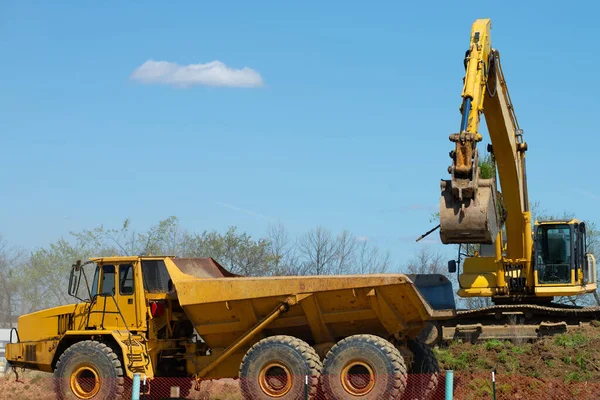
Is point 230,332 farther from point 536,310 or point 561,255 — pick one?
point 561,255

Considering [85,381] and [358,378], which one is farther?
[85,381]

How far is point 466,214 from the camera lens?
15.4 m

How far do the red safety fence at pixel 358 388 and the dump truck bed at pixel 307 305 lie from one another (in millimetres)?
1015

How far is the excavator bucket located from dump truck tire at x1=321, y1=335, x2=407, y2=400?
7.50 ft

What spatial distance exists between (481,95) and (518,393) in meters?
5.58

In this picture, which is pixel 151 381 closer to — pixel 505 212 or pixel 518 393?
pixel 518 393

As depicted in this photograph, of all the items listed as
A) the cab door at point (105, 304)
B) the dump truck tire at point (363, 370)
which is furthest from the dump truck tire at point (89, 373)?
the dump truck tire at point (363, 370)

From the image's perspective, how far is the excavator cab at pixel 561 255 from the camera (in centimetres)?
2242

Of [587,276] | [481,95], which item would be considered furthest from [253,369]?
[587,276]

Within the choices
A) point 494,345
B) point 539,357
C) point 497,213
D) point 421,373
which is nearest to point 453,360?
point 494,345

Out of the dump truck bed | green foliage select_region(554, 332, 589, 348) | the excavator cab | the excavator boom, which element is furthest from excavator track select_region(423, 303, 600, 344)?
the dump truck bed

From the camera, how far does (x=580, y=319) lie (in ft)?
75.0

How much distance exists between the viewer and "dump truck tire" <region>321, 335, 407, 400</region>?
14.5 m

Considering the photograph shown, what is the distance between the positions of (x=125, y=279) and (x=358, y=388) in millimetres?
4751
